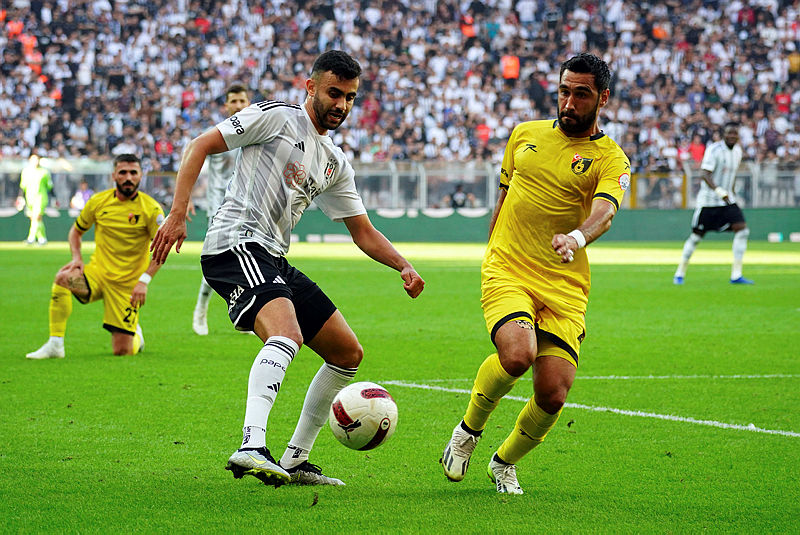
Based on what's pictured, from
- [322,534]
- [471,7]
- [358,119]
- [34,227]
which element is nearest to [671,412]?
[322,534]

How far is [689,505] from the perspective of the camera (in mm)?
4855

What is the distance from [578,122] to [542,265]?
71cm

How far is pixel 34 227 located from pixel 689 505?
25.6 metres

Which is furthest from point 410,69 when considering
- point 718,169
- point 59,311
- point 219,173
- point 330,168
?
point 330,168

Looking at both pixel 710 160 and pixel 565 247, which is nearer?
pixel 565 247

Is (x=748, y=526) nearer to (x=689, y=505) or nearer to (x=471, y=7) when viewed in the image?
(x=689, y=505)

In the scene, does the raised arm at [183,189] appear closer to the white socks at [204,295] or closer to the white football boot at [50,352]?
the white football boot at [50,352]

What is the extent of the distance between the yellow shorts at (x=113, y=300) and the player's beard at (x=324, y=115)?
4990mm

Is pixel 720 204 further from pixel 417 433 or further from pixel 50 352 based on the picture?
pixel 417 433

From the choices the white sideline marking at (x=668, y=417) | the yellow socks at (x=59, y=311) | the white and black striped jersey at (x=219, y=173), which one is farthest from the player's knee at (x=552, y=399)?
the white and black striped jersey at (x=219, y=173)

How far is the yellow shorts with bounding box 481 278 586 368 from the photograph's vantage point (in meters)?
5.13

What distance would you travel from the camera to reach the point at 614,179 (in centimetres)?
521

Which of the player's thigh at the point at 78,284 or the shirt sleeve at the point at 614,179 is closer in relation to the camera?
the shirt sleeve at the point at 614,179

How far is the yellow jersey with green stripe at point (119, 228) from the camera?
985 cm
